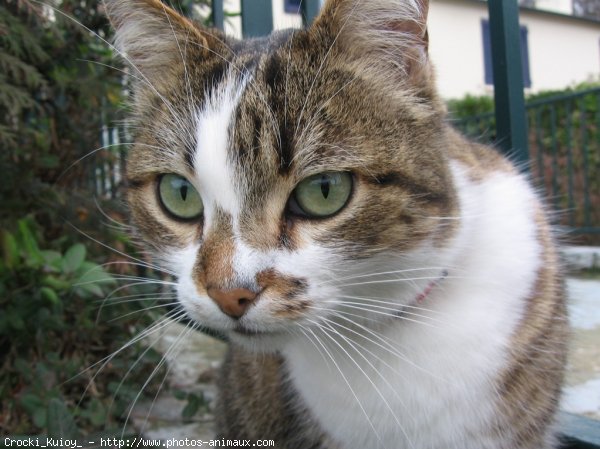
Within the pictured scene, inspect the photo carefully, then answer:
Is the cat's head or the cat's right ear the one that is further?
the cat's right ear

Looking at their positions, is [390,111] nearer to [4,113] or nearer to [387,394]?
[387,394]

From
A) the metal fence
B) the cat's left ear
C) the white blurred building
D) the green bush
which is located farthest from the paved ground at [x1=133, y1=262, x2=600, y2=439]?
the white blurred building

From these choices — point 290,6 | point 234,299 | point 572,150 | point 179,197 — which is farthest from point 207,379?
point 290,6

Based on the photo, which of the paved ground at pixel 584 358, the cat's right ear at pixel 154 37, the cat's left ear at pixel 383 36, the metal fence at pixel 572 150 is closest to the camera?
the cat's left ear at pixel 383 36

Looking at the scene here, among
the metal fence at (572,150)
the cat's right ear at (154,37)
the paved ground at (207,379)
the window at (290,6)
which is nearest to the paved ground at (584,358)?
the paved ground at (207,379)

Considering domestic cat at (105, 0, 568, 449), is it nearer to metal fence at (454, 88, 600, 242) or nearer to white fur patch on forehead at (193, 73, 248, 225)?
white fur patch on forehead at (193, 73, 248, 225)

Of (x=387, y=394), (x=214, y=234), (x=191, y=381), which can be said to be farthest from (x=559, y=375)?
(x=191, y=381)

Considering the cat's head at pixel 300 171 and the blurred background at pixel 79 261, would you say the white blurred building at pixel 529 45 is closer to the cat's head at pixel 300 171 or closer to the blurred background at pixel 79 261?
the blurred background at pixel 79 261

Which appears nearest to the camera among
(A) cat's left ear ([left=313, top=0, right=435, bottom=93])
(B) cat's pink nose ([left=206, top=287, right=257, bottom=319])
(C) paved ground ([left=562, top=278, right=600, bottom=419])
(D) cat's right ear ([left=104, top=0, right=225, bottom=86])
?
(B) cat's pink nose ([left=206, top=287, right=257, bottom=319])
